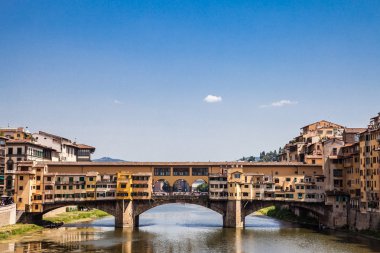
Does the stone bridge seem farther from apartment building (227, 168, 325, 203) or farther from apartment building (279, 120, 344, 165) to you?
apartment building (279, 120, 344, 165)

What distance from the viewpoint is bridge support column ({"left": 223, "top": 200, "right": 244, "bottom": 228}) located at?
8188 cm

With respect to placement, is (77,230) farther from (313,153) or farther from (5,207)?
(313,153)

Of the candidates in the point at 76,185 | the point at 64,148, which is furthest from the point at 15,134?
the point at 76,185

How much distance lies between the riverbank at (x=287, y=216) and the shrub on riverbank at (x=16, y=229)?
46643 mm

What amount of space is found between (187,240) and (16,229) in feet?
80.1

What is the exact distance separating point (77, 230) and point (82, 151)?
46.7 m

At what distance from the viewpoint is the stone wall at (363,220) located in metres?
68.6

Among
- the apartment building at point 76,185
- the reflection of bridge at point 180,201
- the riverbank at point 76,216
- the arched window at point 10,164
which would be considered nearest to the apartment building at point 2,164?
the arched window at point 10,164

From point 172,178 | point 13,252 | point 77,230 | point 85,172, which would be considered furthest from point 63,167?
point 13,252

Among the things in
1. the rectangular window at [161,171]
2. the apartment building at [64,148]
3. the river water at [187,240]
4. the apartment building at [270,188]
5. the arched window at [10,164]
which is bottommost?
the river water at [187,240]

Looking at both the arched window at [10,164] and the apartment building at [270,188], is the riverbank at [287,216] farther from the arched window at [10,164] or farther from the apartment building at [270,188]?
the arched window at [10,164]

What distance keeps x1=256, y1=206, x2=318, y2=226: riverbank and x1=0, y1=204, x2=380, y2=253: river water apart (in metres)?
8.58

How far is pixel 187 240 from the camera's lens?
69.3m

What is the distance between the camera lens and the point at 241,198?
83375mm
